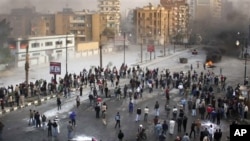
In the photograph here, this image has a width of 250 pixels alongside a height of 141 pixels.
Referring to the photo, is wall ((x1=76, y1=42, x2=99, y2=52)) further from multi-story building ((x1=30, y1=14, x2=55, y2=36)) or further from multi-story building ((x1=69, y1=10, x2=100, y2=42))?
multi-story building ((x1=69, y1=10, x2=100, y2=42))

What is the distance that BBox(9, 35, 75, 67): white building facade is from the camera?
169 ft

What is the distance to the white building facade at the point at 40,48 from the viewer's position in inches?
2032

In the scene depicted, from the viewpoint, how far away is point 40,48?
56.6 metres

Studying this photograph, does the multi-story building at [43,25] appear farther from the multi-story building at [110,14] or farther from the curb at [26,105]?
the curb at [26,105]

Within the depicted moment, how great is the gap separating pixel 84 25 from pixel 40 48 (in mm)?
28877

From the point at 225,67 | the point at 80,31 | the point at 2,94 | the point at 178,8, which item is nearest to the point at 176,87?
the point at 2,94

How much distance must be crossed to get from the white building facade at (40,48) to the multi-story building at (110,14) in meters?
35.1

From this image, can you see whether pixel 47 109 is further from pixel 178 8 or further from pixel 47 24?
pixel 178 8

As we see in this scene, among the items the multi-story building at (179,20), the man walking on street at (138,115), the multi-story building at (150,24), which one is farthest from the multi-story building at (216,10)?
the man walking on street at (138,115)

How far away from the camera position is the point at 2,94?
84.9 ft

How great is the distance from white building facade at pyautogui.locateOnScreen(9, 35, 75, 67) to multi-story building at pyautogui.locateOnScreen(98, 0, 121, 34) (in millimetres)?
35073

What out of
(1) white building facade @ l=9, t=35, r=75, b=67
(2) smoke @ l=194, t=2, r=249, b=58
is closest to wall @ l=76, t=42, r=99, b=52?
(1) white building facade @ l=9, t=35, r=75, b=67

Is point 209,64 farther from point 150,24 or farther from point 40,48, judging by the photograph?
point 150,24

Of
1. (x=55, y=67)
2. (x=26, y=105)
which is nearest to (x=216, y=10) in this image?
(x=55, y=67)
